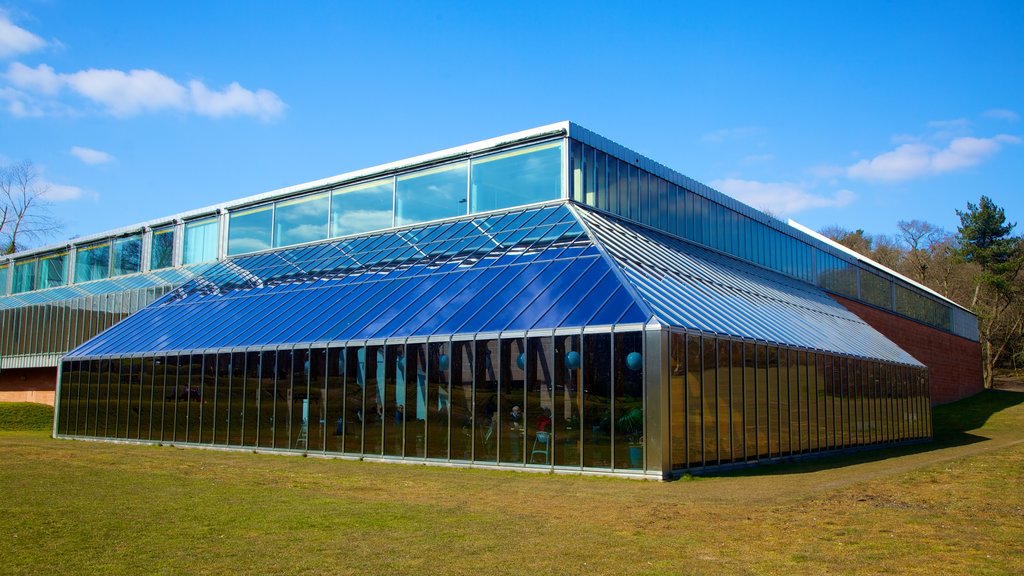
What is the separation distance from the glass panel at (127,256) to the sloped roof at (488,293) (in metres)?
11.7

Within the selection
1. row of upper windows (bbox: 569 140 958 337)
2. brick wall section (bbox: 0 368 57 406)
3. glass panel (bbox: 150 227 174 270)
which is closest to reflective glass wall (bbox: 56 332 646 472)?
row of upper windows (bbox: 569 140 958 337)

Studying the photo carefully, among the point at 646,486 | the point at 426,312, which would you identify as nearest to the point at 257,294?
the point at 426,312

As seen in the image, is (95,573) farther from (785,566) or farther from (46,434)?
(46,434)

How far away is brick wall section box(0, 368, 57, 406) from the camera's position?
44819 mm

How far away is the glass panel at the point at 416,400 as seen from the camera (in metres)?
20.5

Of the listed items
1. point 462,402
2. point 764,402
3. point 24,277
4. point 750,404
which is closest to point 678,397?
point 750,404

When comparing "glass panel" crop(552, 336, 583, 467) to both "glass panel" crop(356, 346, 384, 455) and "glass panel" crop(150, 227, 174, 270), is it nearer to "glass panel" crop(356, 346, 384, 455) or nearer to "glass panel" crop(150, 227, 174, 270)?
"glass panel" crop(356, 346, 384, 455)

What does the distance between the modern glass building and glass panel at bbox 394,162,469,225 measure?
0.28 feet

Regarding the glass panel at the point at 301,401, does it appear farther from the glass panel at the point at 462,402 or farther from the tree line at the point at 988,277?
the tree line at the point at 988,277

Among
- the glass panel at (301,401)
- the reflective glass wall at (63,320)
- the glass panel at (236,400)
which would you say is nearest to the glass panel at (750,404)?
the glass panel at (301,401)

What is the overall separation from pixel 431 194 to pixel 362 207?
4.03 m

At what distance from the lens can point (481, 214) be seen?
29.2 metres

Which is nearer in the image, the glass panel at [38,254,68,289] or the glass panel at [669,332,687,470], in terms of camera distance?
the glass panel at [669,332,687,470]

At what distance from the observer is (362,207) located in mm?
33875
